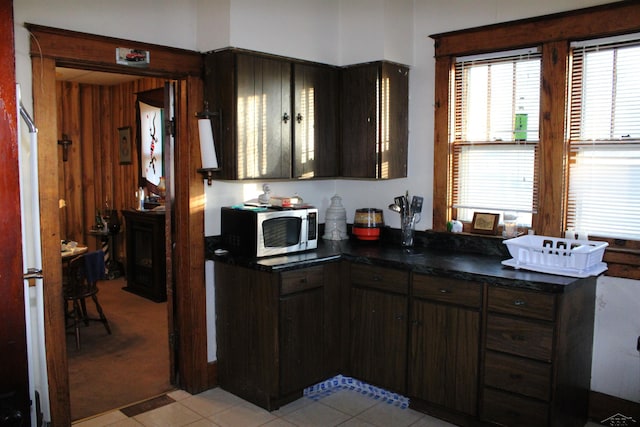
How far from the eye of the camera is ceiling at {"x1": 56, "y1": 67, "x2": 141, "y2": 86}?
600cm

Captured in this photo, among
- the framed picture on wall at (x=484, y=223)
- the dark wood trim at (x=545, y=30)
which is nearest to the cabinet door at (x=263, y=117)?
the dark wood trim at (x=545, y=30)

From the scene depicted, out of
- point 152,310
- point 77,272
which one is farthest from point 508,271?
point 152,310

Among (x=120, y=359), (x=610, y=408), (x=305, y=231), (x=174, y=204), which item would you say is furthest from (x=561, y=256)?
(x=120, y=359)

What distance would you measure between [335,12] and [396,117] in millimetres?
925

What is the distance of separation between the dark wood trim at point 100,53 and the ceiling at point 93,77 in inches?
118

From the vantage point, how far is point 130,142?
6.65 m

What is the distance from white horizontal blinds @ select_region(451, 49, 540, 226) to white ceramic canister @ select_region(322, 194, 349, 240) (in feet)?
2.79

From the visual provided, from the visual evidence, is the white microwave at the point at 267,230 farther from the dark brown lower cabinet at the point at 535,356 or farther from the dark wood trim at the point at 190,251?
the dark brown lower cabinet at the point at 535,356

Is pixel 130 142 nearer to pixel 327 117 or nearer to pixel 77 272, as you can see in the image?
pixel 77 272

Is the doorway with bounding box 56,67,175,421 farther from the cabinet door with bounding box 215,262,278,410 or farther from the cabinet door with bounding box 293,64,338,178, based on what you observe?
the cabinet door with bounding box 293,64,338,178

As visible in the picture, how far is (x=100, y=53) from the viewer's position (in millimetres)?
3029

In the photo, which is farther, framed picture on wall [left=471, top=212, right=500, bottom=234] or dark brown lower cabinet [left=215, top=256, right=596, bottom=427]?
framed picture on wall [left=471, top=212, right=500, bottom=234]

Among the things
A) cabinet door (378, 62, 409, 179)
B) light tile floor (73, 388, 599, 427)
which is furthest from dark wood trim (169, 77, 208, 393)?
cabinet door (378, 62, 409, 179)

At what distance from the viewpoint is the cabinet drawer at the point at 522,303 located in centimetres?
271
